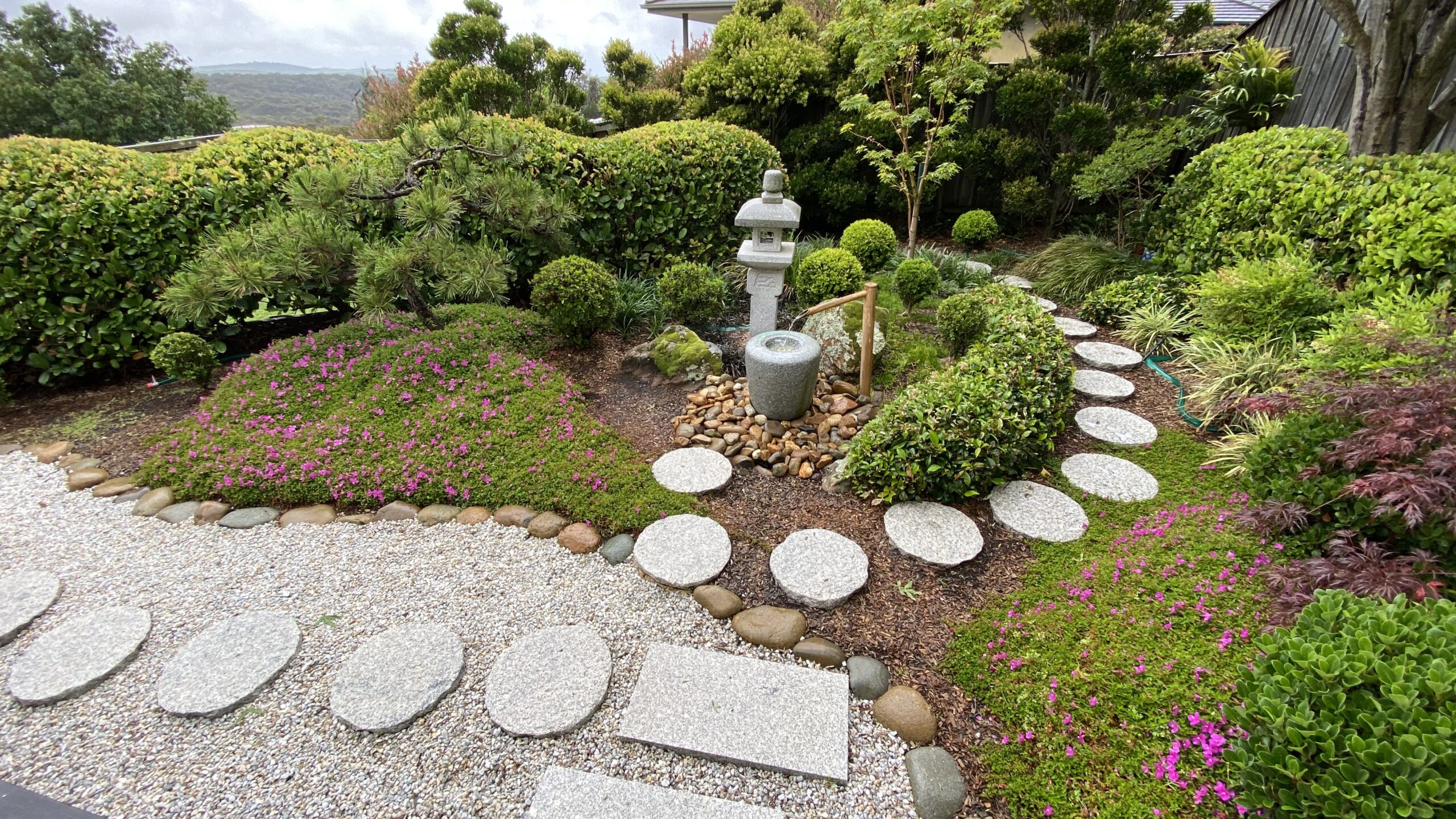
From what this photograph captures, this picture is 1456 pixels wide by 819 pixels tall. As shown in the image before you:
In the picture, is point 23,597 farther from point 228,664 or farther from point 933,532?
point 933,532

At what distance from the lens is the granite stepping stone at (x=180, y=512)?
3217 millimetres

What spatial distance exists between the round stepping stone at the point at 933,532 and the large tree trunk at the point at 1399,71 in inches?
193

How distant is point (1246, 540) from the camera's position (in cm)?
259

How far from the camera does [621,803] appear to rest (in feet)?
6.19

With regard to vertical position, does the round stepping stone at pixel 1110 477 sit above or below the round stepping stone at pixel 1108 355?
below

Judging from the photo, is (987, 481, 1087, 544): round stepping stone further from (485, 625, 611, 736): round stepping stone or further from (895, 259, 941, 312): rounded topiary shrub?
(895, 259, 941, 312): rounded topiary shrub

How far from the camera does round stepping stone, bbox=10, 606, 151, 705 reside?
2227 millimetres

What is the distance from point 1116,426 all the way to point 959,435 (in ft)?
5.12

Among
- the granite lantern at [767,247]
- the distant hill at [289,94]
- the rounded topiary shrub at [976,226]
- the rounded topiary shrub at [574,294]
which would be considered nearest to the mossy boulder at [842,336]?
the granite lantern at [767,247]

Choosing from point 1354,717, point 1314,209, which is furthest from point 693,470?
point 1314,209

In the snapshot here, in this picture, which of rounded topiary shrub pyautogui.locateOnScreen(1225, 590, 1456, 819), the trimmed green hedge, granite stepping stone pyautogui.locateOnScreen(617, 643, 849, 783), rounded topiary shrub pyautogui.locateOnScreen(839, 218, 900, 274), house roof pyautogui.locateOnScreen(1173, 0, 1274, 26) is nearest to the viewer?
rounded topiary shrub pyautogui.locateOnScreen(1225, 590, 1456, 819)

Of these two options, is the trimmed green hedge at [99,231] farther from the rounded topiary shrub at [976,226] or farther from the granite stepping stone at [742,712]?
the rounded topiary shrub at [976,226]

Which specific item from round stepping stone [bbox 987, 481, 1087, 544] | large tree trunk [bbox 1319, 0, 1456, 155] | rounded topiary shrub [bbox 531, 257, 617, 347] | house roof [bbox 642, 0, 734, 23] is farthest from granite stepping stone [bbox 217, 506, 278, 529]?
house roof [bbox 642, 0, 734, 23]

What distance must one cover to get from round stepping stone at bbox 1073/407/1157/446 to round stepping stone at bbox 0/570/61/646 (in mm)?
5811
